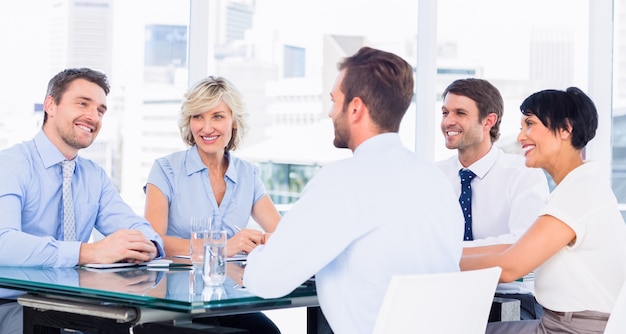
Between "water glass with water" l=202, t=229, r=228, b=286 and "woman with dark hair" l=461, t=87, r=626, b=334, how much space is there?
0.71 meters

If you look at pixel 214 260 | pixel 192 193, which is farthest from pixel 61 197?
pixel 214 260

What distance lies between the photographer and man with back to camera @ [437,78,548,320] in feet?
11.5

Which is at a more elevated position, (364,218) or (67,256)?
(364,218)

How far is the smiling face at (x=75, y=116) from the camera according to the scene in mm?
3311

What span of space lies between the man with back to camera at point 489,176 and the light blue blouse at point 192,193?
89 centimetres

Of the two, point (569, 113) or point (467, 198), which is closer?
point (569, 113)

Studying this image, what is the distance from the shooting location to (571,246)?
2600mm

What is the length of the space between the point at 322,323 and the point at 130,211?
92cm

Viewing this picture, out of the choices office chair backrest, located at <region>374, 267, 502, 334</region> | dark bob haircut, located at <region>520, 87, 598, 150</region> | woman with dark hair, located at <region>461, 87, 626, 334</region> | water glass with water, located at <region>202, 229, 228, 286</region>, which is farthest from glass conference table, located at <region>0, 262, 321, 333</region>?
dark bob haircut, located at <region>520, 87, 598, 150</region>

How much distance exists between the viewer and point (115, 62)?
5.52 meters

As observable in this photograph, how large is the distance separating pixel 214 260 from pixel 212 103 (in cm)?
146

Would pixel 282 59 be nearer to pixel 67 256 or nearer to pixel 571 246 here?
pixel 67 256

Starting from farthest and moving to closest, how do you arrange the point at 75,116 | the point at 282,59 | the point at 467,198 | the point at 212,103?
the point at 282,59 → the point at 212,103 → the point at 467,198 → the point at 75,116

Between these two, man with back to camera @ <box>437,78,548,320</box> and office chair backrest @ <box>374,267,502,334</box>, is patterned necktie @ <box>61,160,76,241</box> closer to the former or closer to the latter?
man with back to camera @ <box>437,78,548,320</box>
